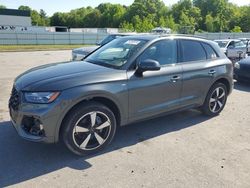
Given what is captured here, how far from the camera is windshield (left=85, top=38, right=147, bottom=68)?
4371 millimetres

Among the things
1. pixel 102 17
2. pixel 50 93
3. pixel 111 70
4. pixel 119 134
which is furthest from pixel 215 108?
pixel 102 17

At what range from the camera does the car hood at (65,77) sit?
364 centimetres

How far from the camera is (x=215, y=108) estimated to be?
18.9 feet

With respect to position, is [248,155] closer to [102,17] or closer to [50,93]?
[50,93]

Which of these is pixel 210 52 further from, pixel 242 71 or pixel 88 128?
pixel 242 71

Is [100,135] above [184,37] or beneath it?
beneath

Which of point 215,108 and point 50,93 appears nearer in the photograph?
point 50,93

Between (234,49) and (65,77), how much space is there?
1268 cm

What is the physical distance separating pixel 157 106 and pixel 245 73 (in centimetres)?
554

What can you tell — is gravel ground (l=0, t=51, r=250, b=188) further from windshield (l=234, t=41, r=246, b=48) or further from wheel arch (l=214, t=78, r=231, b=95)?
windshield (l=234, t=41, r=246, b=48)

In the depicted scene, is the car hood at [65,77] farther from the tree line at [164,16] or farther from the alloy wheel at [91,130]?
the tree line at [164,16]

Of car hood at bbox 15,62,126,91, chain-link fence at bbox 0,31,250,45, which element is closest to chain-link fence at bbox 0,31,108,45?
chain-link fence at bbox 0,31,250,45

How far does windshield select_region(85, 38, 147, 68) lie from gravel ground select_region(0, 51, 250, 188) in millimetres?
1276

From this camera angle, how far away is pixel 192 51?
Result: 17.0 ft
